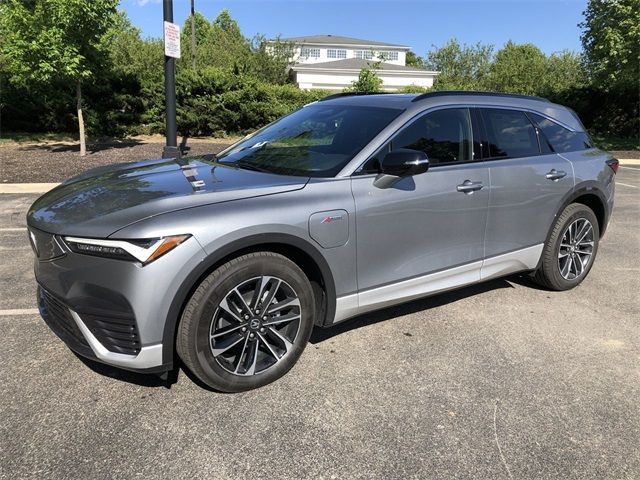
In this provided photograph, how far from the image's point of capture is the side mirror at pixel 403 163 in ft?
10.5

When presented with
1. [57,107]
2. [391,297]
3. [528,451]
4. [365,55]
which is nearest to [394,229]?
[391,297]

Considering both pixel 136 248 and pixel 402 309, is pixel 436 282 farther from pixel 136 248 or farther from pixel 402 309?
pixel 136 248

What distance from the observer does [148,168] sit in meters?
3.76

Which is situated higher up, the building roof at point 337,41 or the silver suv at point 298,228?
the building roof at point 337,41

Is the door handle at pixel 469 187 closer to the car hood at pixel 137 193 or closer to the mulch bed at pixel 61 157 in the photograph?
the car hood at pixel 137 193

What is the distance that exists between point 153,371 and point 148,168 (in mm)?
1621

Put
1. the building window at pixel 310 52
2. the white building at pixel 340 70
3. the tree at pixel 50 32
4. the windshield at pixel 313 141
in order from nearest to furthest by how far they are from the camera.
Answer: the windshield at pixel 313 141
the tree at pixel 50 32
the white building at pixel 340 70
the building window at pixel 310 52

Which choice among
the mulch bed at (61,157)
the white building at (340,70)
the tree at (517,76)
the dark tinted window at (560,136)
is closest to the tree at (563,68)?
the tree at (517,76)

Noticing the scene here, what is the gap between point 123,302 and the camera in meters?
2.58

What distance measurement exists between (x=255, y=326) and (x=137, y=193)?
3.31 feet

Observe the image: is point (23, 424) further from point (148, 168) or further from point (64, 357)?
point (148, 168)

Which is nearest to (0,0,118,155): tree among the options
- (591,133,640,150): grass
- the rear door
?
the rear door

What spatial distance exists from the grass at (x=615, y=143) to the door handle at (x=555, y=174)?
16880mm

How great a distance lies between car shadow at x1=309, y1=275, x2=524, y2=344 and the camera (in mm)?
3900
